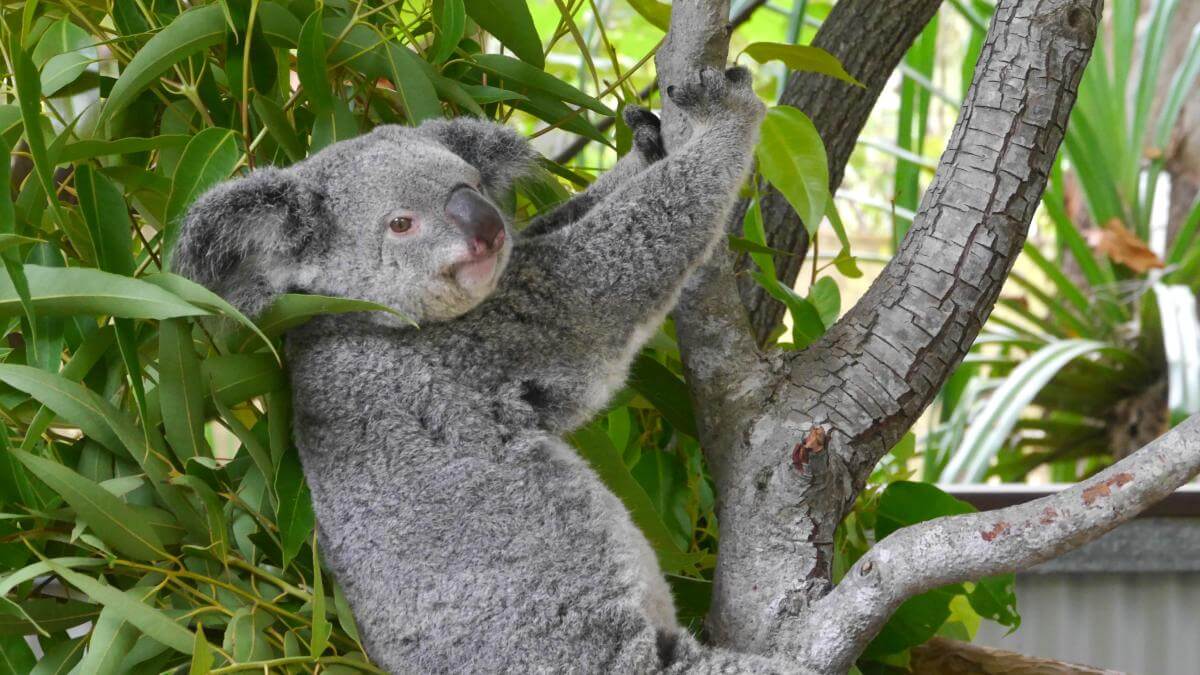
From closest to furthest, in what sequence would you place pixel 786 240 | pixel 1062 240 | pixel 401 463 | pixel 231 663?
pixel 231 663
pixel 401 463
pixel 786 240
pixel 1062 240

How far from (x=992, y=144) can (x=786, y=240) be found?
31.5 inches

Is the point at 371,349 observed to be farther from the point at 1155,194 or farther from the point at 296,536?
the point at 1155,194

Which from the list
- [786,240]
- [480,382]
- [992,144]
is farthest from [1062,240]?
[480,382]

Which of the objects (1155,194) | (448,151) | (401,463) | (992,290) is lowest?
(401,463)

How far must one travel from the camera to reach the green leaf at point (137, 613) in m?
1.31

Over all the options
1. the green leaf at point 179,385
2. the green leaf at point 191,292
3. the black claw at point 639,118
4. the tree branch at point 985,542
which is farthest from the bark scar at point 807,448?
the green leaf at point 179,385

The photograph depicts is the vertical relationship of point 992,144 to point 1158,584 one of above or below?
above

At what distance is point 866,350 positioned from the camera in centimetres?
151

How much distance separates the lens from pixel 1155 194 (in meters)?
5.05

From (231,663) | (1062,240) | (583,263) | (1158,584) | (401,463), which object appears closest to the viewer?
(231,663)

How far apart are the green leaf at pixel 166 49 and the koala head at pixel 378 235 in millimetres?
180

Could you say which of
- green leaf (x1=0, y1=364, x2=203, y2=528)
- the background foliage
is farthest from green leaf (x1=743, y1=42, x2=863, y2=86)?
green leaf (x1=0, y1=364, x2=203, y2=528)

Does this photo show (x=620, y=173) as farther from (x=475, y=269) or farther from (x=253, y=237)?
(x=253, y=237)

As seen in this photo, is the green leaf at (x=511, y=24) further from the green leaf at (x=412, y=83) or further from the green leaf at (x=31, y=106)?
the green leaf at (x=31, y=106)
